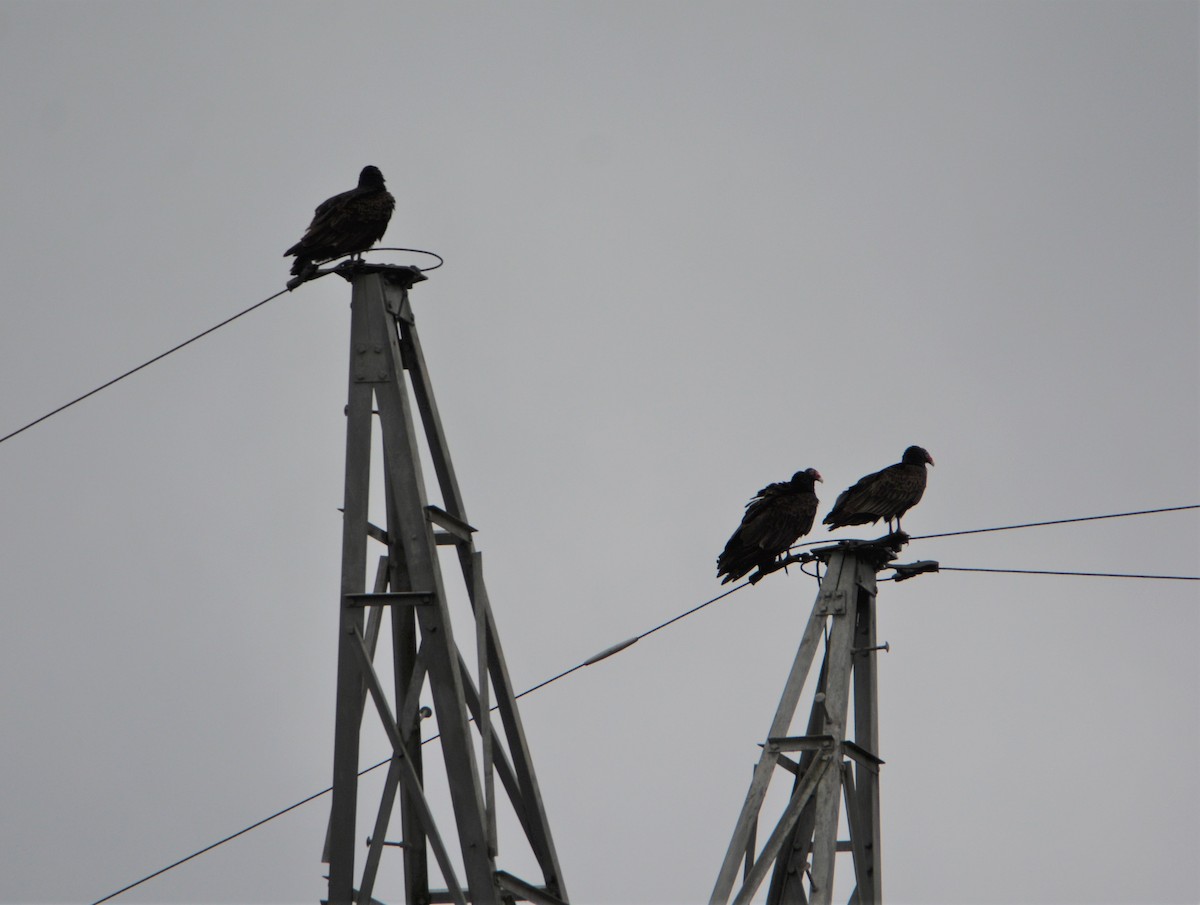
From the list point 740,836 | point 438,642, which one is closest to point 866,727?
point 740,836

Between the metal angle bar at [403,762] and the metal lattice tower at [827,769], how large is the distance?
1890 millimetres

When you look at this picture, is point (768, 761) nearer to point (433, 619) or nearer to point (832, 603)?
point (832, 603)

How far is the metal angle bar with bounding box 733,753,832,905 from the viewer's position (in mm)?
9891

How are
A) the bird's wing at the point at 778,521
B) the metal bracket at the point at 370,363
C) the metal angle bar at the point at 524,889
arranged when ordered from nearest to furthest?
the metal angle bar at the point at 524,889 < the metal bracket at the point at 370,363 < the bird's wing at the point at 778,521

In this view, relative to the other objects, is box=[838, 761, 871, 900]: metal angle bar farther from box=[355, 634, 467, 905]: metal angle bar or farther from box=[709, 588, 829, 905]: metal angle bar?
box=[355, 634, 467, 905]: metal angle bar

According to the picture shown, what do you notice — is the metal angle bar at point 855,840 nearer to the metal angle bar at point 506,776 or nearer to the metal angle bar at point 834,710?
the metal angle bar at point 834,710

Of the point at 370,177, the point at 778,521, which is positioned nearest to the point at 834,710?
the point at 778,521

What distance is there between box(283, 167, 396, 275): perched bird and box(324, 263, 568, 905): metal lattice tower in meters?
0.69

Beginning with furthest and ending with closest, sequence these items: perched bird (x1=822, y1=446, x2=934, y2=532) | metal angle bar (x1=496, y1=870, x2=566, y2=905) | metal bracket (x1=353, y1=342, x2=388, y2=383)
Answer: perched bird (x1=822, y1=446, x2=934, y2=532) → metal bracket (x1=353, y1=342, x2=388, y2=383) → metal angle bar (x1=496, y1=870, x2=566, y2=905)

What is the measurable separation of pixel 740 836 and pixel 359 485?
125 inches

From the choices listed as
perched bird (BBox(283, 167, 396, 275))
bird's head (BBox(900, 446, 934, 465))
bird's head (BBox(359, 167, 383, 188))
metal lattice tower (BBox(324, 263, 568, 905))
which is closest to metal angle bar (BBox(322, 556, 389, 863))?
metal lattice tower (BBox(324, 263, 568, 905))

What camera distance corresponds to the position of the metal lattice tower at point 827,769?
10.2 m

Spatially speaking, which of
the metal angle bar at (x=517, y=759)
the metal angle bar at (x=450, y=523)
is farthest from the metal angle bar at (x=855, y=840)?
the metal angle bar at (x=450, y=523)

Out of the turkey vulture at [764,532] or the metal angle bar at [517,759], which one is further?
the turkey vulture at [764,532]
